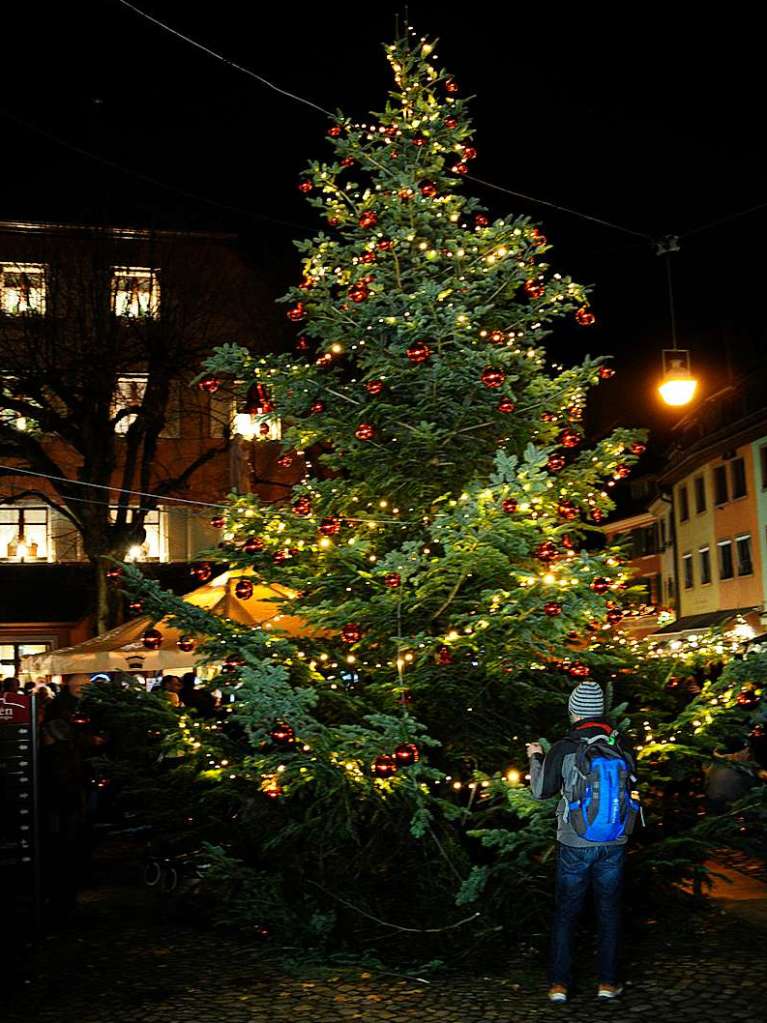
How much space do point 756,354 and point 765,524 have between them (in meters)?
6.93

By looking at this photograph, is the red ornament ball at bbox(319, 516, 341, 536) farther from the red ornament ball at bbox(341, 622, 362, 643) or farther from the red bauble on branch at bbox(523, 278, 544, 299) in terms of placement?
the red bauble on branch at bbox(523, 278, 544, 299)

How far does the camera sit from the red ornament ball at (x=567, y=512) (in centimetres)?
983

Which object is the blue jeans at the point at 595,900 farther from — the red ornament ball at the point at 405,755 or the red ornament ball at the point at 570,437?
the red ornament ball at the point at 570,437

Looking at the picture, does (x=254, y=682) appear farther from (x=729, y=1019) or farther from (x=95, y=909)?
(x=95, y=909)

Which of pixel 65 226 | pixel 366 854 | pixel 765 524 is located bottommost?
pixel 366 854

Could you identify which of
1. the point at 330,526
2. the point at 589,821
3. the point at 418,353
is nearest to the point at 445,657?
the point at 330,526

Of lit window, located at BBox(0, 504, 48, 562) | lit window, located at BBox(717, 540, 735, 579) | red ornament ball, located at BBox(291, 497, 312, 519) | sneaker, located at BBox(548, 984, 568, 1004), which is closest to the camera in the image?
sneaker, located at BBox(548, 984, 568, 1004)

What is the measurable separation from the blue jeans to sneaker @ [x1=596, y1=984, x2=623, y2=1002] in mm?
25

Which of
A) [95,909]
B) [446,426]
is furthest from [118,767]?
[446,426]

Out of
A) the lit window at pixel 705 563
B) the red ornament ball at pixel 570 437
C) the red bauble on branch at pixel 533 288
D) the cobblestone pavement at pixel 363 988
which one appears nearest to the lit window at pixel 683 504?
the lit window at pixel 705 563

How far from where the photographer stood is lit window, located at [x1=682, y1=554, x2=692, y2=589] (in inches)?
2296

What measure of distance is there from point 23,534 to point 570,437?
29921mm

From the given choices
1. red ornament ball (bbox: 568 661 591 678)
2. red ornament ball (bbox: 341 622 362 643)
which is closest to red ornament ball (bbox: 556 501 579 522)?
red ornament ball (bbox: 568 661 591 678)

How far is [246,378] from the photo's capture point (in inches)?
403
